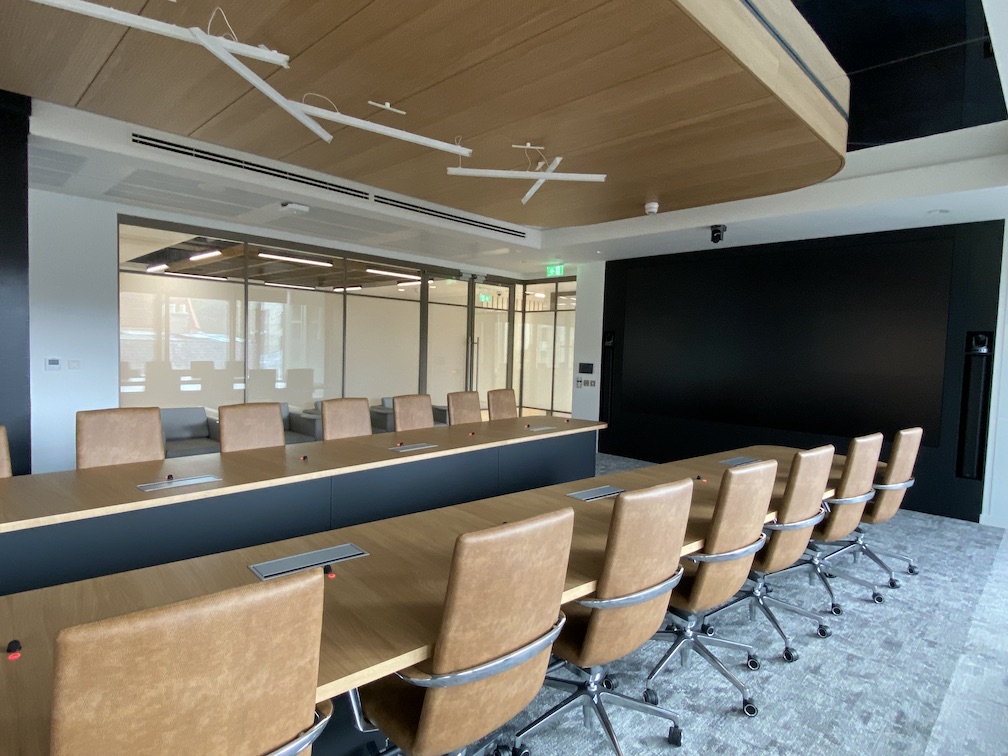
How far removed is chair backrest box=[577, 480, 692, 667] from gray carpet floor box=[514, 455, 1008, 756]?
0.54 metres

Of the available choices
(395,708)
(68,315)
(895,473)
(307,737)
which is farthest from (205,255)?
(895,473)

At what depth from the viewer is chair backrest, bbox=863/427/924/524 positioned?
387 cm

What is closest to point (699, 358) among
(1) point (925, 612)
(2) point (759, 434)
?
(2) point (759, 434)

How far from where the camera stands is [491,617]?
1.55 m

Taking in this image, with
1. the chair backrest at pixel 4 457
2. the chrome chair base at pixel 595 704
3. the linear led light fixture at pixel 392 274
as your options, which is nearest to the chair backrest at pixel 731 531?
the chrome chair base at pixel 595 704

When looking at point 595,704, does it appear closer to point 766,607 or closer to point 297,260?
point 766,607

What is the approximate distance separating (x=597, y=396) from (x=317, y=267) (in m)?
4.83

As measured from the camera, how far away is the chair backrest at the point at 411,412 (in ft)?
17.0

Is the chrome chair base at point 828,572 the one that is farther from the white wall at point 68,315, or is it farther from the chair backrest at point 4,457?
the white wall at point 68,315

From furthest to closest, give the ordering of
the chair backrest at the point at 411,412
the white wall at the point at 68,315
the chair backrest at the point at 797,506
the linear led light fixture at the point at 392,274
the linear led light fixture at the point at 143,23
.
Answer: the linear led light fixture at the point at 392,274
the white wall at the point at 68,315
the chair backrest at the point at 411,412
the chair backrest at the point at 797,506
the linear led light fixture at the point at 143,23

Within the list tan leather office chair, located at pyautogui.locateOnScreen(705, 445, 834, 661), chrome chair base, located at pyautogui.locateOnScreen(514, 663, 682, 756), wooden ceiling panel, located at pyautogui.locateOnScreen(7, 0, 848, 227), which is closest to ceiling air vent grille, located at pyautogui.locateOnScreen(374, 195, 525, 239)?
wooden ceiling panel, located at pyautogui.locateOnScreen(7, 0, 848, 227)

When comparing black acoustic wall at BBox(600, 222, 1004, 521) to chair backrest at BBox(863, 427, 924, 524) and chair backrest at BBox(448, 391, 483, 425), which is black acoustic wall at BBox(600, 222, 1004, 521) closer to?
chair backrest at BBox(863, 427, 924, 524)

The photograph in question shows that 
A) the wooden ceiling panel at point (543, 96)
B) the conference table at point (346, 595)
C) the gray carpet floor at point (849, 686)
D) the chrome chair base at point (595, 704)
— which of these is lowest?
the gray carpet floor at point (849, 686)

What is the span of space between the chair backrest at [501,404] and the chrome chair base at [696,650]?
10.7 ft
